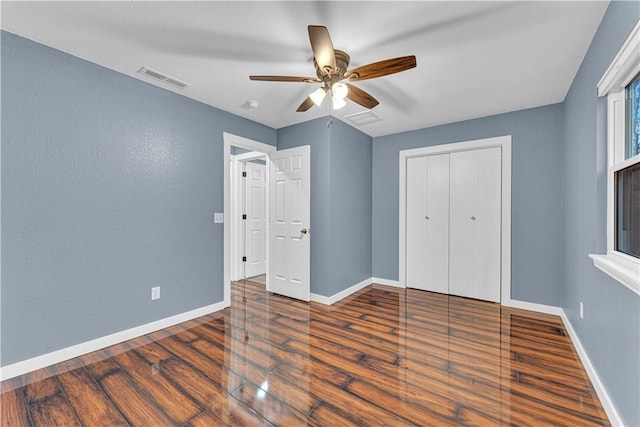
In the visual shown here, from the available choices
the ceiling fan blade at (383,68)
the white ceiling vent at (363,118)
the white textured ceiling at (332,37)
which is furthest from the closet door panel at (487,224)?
the ceiling fan blade at (383,68)

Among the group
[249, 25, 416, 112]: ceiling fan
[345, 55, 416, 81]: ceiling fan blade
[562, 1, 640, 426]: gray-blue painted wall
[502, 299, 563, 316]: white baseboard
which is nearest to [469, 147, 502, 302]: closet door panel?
[502, 299, 563, 316]: white baseboard

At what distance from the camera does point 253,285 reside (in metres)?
4.43

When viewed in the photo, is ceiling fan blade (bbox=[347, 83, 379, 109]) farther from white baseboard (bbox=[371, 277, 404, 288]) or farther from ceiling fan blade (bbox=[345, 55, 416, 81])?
white baseboard (bbox=[371, 277, 404, 288])

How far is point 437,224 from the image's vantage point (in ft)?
13.3

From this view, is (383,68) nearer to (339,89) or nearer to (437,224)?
(339,89)

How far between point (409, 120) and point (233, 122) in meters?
2.25

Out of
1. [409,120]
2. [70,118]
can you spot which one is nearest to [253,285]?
[70,118]

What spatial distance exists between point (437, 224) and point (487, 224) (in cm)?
62

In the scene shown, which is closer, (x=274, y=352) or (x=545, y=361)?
(x=545, y=361)

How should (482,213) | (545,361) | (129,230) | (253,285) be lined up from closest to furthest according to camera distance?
(545,361)
(129,230)
(482,213)
(253,285)

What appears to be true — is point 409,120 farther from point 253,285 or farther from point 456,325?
point 253,285

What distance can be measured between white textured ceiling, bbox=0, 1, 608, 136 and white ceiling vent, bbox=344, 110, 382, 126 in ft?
1.87

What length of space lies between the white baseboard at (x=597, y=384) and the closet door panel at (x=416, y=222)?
1.80 metres

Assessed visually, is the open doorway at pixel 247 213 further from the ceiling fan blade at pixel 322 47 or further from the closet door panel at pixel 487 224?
the closet door panel at pixel 487 224
